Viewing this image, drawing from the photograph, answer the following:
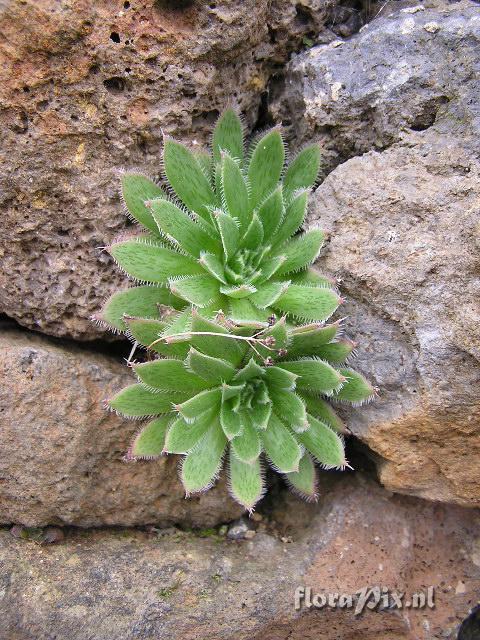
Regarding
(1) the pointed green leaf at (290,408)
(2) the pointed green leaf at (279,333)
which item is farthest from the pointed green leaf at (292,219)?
(1) the pointed green leaf at (290,408)

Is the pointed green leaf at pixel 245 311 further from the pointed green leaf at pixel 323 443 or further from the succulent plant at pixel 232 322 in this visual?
the pointed green leaf at pixel 323 443

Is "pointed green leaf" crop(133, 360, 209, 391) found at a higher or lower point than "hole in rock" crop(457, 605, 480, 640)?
higher

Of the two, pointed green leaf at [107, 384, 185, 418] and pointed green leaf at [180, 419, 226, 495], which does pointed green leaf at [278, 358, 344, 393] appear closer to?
pointed green leaf at [180, 419, 226, 495]

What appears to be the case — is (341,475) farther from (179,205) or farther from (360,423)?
(179,205)

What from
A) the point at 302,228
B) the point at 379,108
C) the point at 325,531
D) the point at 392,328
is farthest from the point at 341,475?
the point at 379,108

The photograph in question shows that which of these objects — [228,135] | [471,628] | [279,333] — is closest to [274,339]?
[279,333]

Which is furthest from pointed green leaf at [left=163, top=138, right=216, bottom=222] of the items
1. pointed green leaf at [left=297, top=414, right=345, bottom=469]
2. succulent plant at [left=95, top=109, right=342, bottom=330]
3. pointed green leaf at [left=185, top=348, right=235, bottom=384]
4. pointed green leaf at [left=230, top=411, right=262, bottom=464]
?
pointed green leaf at [left=297, top=414, right=345, bottom=469]
